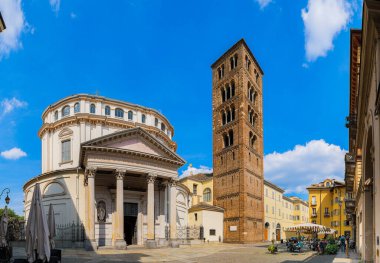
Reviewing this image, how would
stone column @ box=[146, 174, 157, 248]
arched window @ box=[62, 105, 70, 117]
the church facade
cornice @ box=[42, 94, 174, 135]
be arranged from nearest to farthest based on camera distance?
the church facade < stone column @ box=[146, 174, 157, 248] < cornice @ box=[42, 94, 174, 135] < arched window @ box=[62, 105, 70, 117]

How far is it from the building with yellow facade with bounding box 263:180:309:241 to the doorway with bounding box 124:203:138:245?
30248 millimetres

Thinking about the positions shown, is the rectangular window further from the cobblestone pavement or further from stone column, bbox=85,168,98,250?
the cobblestone pavement

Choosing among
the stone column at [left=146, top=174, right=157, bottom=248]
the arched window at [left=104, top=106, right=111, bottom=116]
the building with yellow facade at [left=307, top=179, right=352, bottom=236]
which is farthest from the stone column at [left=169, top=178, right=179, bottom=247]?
the building with yellow facade at [left=307, top=179, right=352, bottom=236]

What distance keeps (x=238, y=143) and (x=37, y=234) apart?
132 feet

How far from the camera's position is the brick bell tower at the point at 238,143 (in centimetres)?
4922

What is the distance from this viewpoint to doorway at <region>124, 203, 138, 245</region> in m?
35.1

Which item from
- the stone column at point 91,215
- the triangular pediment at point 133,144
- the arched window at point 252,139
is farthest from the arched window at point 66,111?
the arched window at point 252,139

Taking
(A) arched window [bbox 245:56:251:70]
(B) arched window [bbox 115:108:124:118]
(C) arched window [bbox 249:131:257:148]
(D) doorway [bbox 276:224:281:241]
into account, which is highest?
(A) arched window [bbox 245:56:251:70]

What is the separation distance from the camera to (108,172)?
3241 centimetres

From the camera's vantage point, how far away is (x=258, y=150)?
5684 cm

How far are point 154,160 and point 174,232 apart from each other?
23.2 ft

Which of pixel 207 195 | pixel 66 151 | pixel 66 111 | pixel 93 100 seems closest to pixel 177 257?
pixel 66 151

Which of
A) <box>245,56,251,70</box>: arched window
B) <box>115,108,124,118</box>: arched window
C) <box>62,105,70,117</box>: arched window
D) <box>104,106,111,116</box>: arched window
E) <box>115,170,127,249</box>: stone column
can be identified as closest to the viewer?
<box>115,170,127,249</box>: stone column

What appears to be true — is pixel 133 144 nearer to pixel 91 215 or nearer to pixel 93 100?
pixel 91 215
